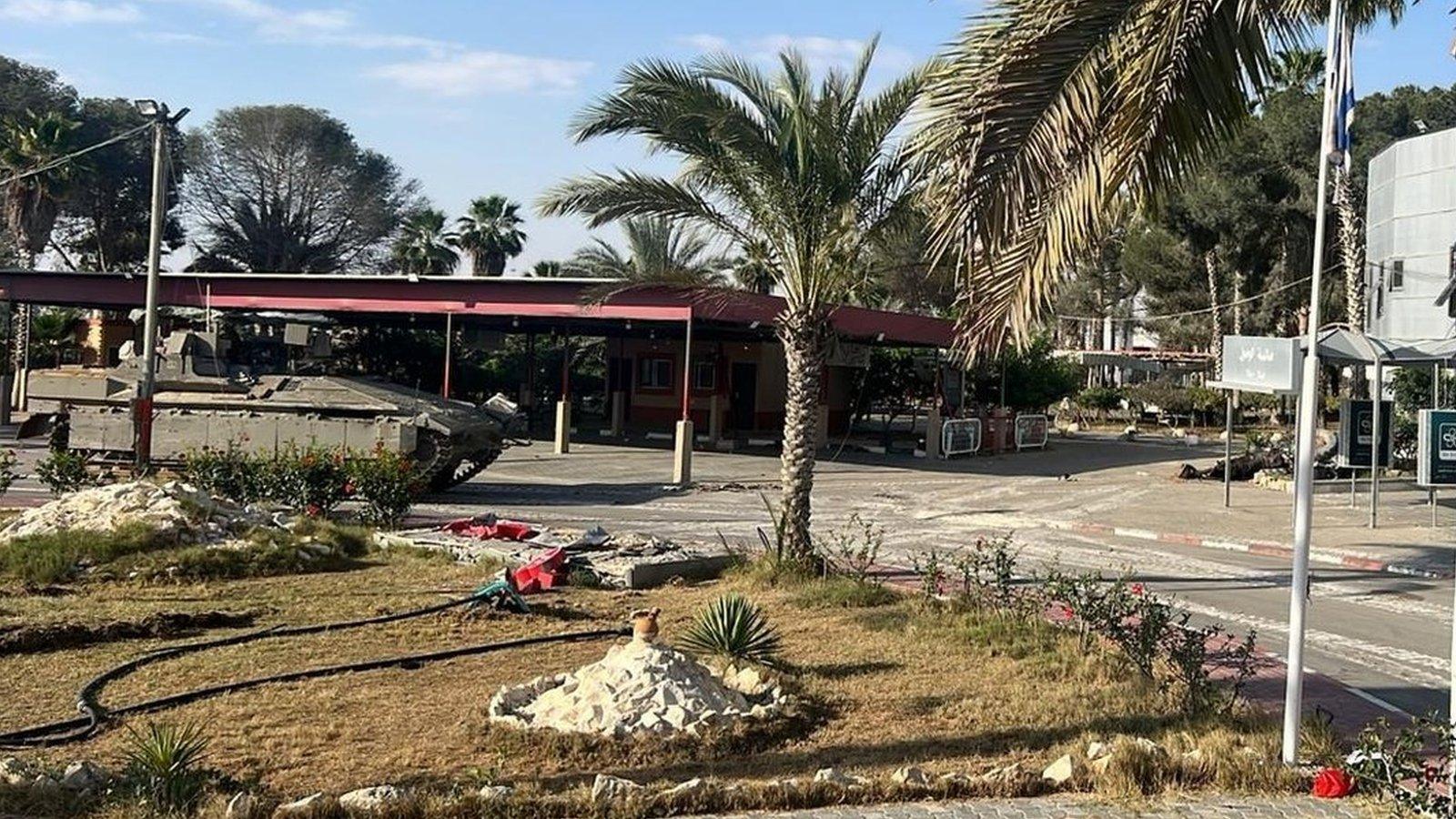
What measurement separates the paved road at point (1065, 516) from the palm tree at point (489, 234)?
26.9m

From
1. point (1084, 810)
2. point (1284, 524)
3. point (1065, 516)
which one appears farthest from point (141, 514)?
point (1284, 524)

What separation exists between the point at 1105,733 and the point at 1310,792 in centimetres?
120

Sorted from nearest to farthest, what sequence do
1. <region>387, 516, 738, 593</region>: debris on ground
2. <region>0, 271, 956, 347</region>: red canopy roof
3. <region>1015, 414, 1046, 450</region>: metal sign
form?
<region>387, 516, 738, 593</region>: debris on ground, <region>0, 271, 956, 347</region>: red canopy roof, <region>1015, 414, 1046, 450</region>: metal sign

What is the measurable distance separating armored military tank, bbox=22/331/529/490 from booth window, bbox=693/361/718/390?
15507mm

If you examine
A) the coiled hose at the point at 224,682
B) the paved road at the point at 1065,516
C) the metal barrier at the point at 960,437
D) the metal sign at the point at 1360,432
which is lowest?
the coiled hose at the point at 224,682

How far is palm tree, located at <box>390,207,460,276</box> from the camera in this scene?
56.7 m

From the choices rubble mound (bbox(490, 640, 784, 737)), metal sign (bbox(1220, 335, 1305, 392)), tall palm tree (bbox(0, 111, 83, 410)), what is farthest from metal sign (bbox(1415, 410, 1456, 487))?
tall palm tree (bbox(0, 111, 83, 410))

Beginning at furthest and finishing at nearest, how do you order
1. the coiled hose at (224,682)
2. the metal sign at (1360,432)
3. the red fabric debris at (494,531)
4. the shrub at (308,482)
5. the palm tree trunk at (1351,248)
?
the palm tree trunk at (1351,248), the metal sign at (1360,432), the shrub at (308,482), the red fabric debris at (494,531), the coiled hose at (224,682)

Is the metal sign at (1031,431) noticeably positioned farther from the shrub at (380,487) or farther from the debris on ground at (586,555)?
the shrub at (380,487)

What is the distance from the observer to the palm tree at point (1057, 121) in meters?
7.20

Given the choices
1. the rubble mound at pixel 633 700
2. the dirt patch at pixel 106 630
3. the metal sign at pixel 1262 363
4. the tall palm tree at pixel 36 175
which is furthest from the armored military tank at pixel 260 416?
the tall palm tree at pixel 36 175

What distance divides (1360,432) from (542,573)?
44.3 feet

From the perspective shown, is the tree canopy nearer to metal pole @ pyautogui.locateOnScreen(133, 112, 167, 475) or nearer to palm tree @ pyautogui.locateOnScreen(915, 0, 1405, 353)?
metal pole @ pyautogui.locateOnScreen(133, 112, 167, 475)

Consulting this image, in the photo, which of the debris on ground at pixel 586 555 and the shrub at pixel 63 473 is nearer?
the debris on ground at pixel 586 555
